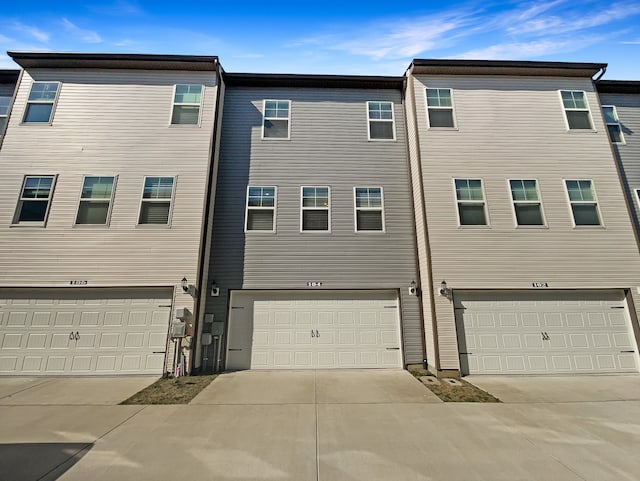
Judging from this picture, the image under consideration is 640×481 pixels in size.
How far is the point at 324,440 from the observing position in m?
4.09

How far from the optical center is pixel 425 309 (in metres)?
8.11

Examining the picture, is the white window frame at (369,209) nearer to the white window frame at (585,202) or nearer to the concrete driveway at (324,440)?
the concrete driveway at (324,440)

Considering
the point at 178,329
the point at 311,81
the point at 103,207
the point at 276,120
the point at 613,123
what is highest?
the point at 311,81

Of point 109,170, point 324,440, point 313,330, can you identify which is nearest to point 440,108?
point 313,330

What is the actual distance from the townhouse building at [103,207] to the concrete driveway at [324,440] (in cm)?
249

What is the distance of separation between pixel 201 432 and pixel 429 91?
1146cm

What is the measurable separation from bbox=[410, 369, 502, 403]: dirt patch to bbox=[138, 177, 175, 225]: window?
8.66m

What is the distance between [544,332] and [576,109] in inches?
308

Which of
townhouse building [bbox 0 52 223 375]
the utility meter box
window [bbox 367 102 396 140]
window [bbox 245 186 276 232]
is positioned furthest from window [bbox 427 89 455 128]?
the utility meter box

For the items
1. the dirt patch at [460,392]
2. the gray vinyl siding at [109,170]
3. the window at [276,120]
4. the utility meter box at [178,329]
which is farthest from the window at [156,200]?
the dirt patch at [460,392]

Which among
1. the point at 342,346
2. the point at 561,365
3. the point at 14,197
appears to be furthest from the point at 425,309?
the point at 14,197

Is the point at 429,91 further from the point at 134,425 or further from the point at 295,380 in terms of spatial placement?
the point at 134,425

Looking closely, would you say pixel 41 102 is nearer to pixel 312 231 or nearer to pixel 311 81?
pixel 311 81

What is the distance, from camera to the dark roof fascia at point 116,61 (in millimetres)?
9180
